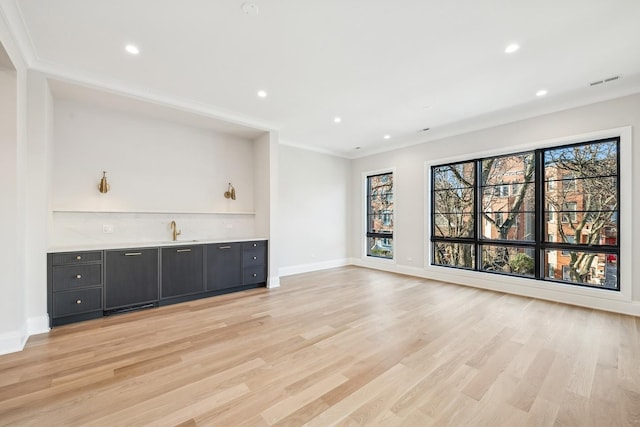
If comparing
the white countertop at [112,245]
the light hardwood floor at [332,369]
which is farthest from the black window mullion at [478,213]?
the white countertop at [112,245]

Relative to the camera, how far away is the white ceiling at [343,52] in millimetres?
2230

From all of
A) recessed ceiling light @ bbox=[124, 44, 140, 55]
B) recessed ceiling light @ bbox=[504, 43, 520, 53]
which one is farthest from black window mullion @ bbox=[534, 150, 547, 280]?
recessed ceiling light @ bbox=[124, 44, 140, 55]

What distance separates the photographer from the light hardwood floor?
1739 millimetres

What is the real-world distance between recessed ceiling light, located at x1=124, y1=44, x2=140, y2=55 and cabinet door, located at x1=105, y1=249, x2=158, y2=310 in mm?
2367

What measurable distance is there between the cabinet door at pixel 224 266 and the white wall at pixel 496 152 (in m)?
3.44

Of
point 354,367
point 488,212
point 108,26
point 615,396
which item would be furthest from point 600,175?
point 108,26

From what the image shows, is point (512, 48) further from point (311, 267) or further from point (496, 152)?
point (311, 267)

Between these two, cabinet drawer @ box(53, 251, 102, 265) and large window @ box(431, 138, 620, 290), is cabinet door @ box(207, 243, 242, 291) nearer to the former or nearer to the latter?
cabinet drawer @ box(53, 251, 102, 265)

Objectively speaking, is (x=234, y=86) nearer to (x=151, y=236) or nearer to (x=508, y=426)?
(x=151, y=236)

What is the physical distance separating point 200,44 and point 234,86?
84 cm

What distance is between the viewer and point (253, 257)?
187 inches

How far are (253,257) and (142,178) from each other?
214cm

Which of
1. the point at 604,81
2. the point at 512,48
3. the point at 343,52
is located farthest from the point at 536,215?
the point at 343,52

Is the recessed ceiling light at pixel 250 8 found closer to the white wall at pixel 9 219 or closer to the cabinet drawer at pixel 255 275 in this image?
the white wall at pixel 9 219
